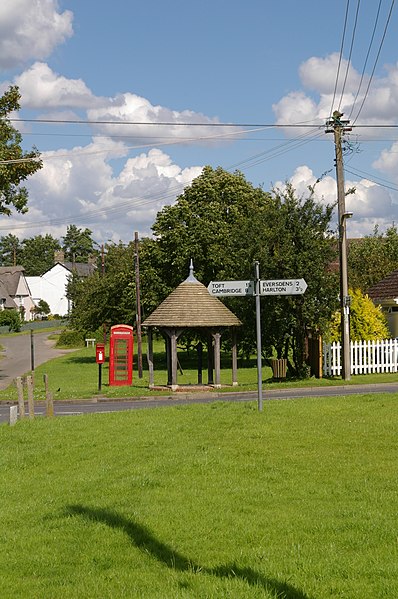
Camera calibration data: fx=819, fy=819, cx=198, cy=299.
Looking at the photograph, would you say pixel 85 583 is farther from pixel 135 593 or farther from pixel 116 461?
pixel 116 461

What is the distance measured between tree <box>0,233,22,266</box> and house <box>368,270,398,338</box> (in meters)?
151

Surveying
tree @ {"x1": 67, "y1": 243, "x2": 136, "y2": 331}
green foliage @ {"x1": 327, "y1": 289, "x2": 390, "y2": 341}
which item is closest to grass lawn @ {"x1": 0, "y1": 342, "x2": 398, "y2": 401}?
tree @ {"x1": 67, "y1": 243, "x2": 136, "y2": 331}

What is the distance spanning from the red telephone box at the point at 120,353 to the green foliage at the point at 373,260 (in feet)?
85.8

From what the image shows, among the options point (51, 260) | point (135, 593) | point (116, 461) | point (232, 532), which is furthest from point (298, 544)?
point (51, 260)

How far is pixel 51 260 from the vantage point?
188500 mm

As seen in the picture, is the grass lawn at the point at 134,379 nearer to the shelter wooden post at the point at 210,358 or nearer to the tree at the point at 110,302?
the shelter wooden post at the point at 210,358

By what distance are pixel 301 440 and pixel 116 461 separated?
2.81 metres

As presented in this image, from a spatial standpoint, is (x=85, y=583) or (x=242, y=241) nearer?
(x=85, y=583)

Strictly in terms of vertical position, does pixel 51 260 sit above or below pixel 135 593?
above

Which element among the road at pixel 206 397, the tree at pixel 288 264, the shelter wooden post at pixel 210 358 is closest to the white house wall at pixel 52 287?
the tree at pixel 288 264

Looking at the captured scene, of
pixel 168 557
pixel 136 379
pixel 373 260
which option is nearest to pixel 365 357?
pixel 136 379

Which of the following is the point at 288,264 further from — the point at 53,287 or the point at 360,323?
the point at 53,287

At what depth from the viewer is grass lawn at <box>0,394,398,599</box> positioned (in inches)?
246

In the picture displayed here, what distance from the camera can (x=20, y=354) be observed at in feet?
220
